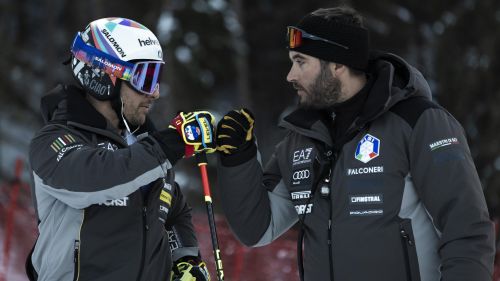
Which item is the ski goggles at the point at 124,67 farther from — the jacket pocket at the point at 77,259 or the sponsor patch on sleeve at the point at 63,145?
the jacket pocket at the point at 77,259

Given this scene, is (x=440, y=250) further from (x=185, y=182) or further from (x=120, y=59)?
(x=185, y=182)

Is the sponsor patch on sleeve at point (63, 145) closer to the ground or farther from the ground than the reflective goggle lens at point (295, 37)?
closer to the ground

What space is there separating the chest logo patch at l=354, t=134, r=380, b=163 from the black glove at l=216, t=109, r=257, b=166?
2.17 feet

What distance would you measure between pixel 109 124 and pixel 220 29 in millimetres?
17931

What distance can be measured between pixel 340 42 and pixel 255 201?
0.95 metres

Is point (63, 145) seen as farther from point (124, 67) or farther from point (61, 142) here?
point (124, 67)

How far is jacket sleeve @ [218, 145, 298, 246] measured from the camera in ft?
14.7

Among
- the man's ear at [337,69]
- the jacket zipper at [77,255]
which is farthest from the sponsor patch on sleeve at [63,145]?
the man's ear at [337,69]

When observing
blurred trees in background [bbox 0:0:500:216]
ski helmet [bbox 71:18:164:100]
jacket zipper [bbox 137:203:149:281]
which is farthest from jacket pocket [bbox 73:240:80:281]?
blurred trees in background [bbox 0:0:500:216]

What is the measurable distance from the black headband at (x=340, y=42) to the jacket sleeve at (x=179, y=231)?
116cm

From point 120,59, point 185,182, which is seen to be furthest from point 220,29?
point 120,59

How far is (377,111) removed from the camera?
4012 millimetres

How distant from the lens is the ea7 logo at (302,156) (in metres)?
4.32

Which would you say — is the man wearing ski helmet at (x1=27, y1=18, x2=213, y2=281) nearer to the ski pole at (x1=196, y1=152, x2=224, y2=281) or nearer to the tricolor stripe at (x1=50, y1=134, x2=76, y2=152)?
the tricolor stripe at (x1=50, y1=134, x2=76, y2=152)
